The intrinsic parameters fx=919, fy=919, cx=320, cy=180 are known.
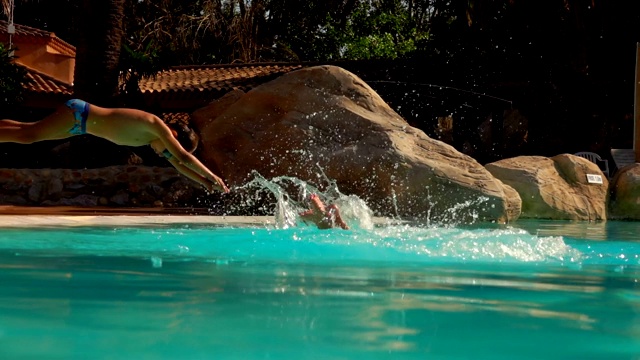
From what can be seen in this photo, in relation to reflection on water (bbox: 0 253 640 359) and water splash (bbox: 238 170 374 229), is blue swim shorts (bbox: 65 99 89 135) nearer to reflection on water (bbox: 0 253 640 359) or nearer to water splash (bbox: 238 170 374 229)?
water splash (bbox: 238 170 374 229)

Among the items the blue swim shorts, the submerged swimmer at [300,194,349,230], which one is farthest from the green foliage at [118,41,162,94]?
the blue swim shorts

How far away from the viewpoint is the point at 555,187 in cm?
A: 1459

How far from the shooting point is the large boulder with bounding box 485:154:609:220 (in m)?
14.4

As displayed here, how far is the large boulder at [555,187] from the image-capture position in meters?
14.4

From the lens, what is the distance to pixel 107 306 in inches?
164

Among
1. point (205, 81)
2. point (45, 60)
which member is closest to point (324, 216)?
point (205, 81)

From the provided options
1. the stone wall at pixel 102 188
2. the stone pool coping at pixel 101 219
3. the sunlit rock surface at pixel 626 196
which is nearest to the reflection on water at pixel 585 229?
the sunlit rock surface at pixel 626 196

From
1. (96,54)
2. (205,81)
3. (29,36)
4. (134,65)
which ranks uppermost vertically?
(29,36)

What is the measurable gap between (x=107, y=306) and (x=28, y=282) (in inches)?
39.1

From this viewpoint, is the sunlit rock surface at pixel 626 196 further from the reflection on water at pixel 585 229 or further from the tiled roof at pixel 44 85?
the tiled roof at pixel 44 85

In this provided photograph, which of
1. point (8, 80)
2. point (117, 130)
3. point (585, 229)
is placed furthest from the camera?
point (8, 80)

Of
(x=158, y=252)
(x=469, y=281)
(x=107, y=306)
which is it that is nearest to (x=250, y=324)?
(x=107, y=306)

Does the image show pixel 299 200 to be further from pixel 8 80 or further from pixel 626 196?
pixel 8 80

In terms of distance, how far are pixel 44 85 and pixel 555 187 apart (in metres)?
12.9
